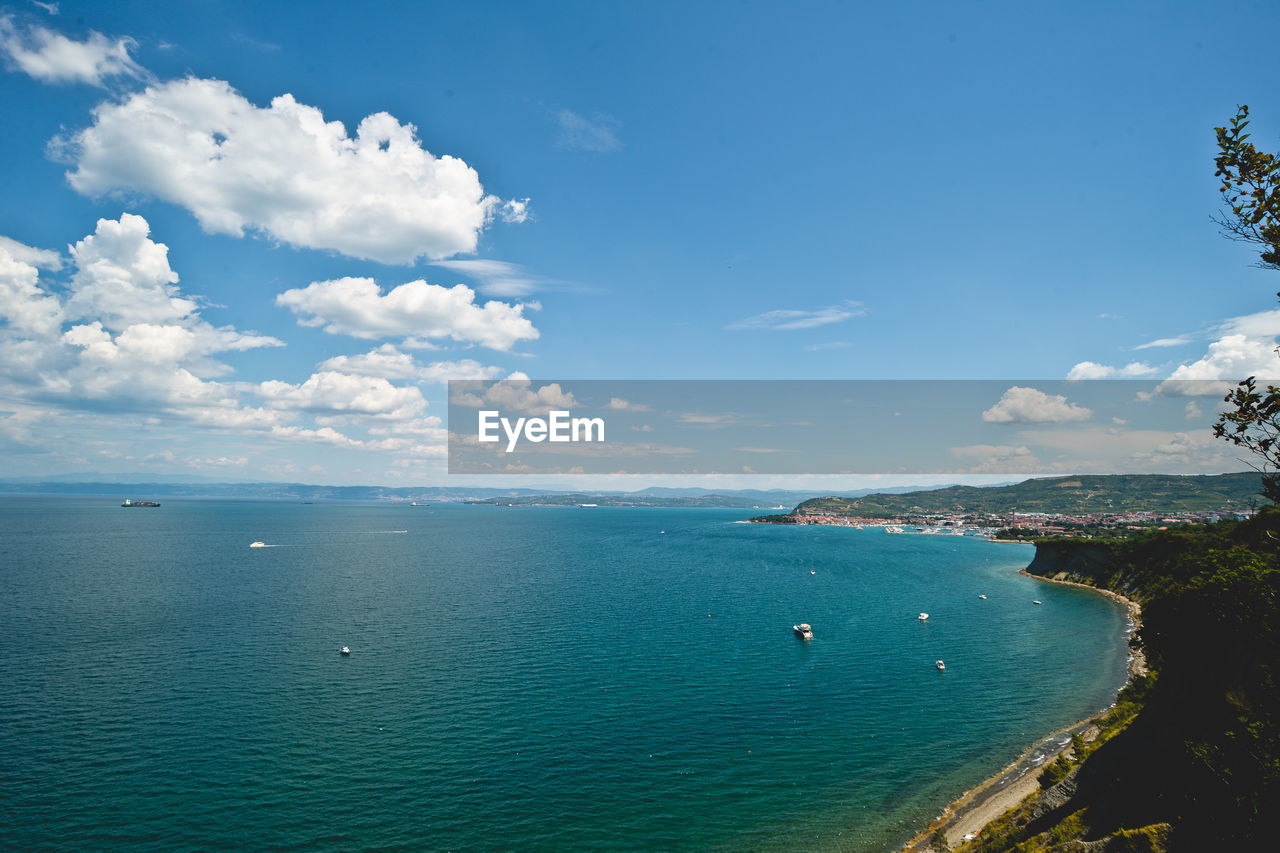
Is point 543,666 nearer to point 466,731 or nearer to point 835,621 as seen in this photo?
point 466,731

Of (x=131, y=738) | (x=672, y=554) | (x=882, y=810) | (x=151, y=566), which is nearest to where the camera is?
(x=882, y=810)

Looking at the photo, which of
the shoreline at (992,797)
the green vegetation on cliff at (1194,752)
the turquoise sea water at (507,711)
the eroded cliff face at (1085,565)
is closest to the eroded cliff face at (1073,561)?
the eroded cliff face at (1085,565)

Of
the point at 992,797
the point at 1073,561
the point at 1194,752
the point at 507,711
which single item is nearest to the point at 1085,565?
the point at 1073,561

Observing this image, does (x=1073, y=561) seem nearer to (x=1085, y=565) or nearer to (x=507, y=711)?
(x=1085, y=565)

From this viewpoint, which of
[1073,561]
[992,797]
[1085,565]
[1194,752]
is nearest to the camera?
[1194,752]

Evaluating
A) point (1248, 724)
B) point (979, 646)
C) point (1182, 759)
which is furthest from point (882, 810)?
point (979, 646)

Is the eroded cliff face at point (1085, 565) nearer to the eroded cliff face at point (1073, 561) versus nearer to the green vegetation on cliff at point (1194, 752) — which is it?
the eroded cliff face at point (1073, 561)

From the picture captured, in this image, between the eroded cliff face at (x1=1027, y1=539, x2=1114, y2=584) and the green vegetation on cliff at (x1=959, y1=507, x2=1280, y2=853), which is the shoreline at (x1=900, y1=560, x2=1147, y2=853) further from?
the eroded cliff face at (x1=1027, y1=539, x2=1114, y2=584)
